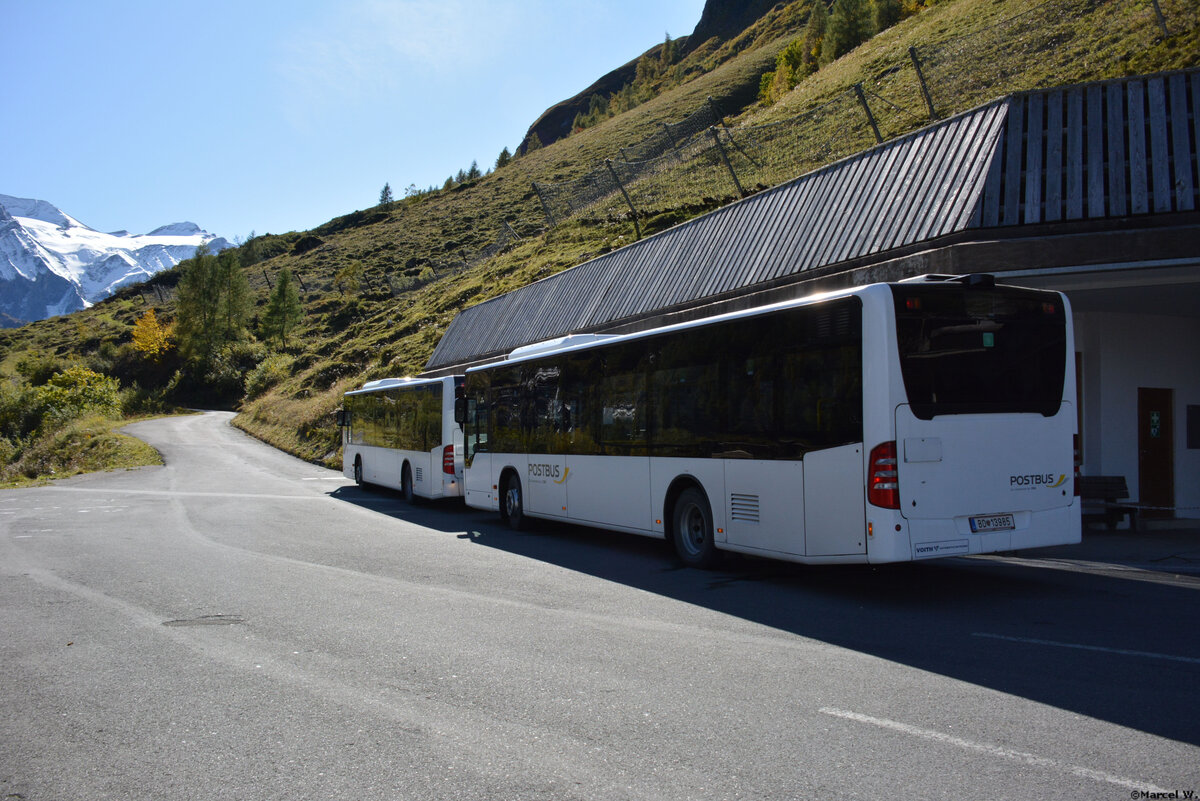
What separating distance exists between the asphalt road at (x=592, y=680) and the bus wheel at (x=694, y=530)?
28 centimetres

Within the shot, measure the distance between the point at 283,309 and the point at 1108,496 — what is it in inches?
3296

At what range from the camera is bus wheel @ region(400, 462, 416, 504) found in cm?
2174

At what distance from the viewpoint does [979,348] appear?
8469mm

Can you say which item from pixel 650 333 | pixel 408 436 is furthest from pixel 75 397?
pixel 650 333

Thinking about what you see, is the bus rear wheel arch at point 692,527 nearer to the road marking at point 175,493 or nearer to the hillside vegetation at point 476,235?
the hillside vegetation at point 476,235

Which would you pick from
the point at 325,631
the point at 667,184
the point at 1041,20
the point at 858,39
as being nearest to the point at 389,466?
the point at 667,184

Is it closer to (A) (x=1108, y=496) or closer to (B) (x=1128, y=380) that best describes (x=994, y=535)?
(A) (x=1108, y=496)

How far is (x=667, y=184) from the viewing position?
27000 mm

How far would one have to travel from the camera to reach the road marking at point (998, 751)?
394 cm

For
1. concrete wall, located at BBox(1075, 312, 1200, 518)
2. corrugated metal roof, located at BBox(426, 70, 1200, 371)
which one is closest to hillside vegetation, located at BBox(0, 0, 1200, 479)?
corrugated metal roof, located at BBox(426, 70, 1200, 371)

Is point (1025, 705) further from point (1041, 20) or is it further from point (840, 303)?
point (1041, 20)

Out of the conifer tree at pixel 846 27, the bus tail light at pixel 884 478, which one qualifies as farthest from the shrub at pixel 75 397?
the conifer tree at pixel 846 27

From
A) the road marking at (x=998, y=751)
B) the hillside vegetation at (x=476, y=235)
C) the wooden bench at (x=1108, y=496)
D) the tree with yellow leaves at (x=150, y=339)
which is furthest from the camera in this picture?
the tree with yellow leaves at (x=150, y=339)

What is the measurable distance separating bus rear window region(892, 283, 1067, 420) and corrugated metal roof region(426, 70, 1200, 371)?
413cm
